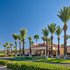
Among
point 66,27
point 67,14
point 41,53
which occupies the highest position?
point 67,14

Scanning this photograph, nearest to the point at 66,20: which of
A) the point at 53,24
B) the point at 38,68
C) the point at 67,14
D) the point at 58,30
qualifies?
the point at 67,14

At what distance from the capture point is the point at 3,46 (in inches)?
6142

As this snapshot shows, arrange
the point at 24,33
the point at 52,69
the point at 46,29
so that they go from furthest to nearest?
the point at 24,33 < the point at 46,29 < the point at 52,69

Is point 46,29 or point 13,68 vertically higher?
point 46,29

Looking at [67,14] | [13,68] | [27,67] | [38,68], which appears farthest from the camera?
[67,14]

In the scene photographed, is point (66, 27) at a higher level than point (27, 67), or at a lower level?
higher

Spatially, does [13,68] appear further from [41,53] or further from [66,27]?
[41,53]

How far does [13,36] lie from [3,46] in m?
44.1

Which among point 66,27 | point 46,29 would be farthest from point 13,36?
point 66,27

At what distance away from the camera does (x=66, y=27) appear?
5491 centimetres

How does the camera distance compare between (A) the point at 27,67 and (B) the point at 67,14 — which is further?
(B) the point at 67,14

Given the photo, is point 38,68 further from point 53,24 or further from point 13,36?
point 13,36

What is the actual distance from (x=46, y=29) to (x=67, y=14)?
22709 mm

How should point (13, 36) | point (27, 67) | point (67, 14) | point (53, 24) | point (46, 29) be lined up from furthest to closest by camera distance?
1. point (13, 36)
2. point (46, 29)
3. point (53, 24)
4. point (67, 14)
5. point (27, 67)
